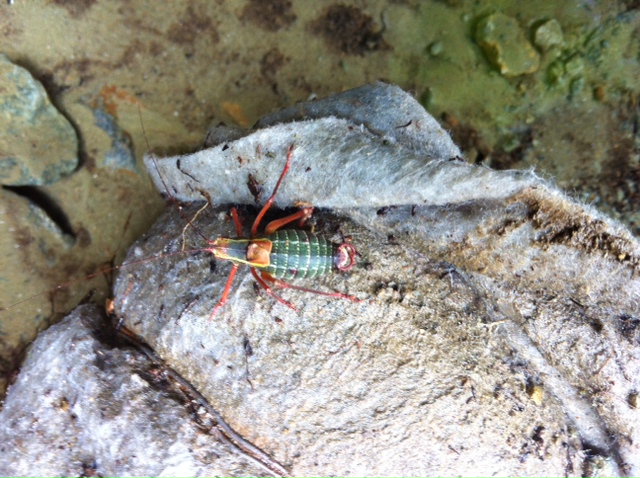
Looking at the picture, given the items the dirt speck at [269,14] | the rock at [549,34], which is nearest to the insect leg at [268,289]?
the dirt speck at [269,14]

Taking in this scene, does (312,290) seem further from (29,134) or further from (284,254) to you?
(29,134)

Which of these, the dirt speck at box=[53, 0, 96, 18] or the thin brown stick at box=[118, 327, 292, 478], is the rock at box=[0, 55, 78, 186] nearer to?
the dirt speck at box=[53, 0, 96, 18]

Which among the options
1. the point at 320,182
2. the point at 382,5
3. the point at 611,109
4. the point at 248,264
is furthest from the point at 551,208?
the point at 382,5

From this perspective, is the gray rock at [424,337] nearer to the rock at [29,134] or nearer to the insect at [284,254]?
the insect at [284,254]

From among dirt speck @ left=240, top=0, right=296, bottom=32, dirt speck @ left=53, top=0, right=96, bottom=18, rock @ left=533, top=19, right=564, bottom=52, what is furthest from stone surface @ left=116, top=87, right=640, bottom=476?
rock @ left=533, top=19, right=564, bottom=52

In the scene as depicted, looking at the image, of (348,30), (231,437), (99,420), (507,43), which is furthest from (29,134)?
(507,43)

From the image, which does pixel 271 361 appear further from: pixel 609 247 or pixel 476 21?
pixel 476 21
